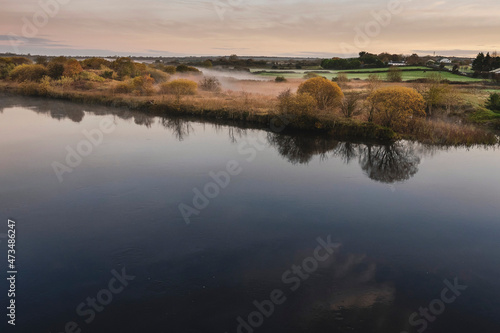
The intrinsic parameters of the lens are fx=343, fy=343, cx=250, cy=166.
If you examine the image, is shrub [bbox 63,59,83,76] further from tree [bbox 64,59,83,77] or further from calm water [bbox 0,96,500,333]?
calm water [bbox 0,96,500,333]

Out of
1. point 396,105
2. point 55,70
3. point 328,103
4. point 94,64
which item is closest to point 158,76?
point 55,70

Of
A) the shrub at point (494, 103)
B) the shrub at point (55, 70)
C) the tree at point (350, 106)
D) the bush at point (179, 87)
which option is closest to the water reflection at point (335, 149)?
the tree at point (350, 106)

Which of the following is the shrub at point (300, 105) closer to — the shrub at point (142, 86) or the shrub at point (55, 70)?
the shrub at point (142, 86)

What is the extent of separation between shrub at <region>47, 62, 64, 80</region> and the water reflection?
26334 millimetres

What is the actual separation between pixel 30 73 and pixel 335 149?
5592 cm

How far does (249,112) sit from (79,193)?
21.2 meters

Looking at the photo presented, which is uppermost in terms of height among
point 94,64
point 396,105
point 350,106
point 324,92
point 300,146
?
point 94,64

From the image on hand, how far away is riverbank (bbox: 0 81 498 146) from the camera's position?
27.2m

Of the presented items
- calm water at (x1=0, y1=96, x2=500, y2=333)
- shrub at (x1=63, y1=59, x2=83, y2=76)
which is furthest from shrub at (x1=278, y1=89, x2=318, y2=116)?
shrub at (x1=63, y1=59, x2=83, y2=76)

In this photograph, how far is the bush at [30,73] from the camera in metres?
57.4

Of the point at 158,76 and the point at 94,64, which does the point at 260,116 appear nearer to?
the point at 158,76

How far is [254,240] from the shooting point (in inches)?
504

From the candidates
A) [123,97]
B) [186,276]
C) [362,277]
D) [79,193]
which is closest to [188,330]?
[186,276]

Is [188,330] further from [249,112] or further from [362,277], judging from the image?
[249,112]
